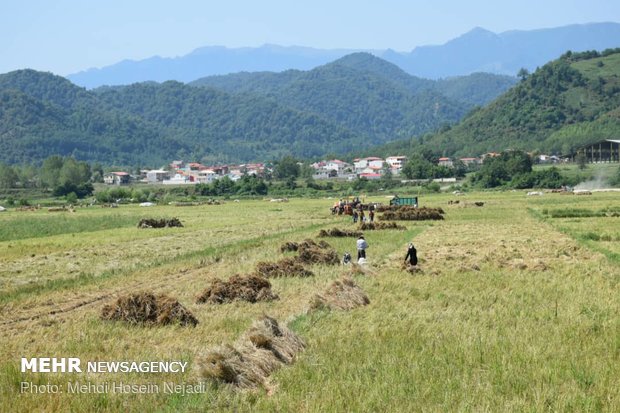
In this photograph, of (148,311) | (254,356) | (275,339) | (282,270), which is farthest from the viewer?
(282,270)

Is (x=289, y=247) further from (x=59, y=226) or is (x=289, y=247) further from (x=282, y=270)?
(x=59, y=226)

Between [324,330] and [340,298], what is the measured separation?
2.92m

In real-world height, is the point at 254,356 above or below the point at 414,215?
above

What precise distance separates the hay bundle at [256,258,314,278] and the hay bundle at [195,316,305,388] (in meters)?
10.5

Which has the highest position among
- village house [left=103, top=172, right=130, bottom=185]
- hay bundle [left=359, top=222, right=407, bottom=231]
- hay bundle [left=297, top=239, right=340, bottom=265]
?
village house [left=103, top=172, right=130, bottom=185]

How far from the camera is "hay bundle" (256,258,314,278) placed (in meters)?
23.9

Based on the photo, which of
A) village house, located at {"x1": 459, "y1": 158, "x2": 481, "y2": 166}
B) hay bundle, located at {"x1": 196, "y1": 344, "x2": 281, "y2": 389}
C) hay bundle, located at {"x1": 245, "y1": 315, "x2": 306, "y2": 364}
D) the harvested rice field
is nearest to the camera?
the harvested rice field

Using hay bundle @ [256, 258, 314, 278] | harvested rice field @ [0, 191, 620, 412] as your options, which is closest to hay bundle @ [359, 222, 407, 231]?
harvested rice field @ [0, 191, 620, 412]

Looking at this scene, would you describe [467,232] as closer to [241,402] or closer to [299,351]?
[299,351]

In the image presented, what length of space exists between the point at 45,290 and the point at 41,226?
35.7m

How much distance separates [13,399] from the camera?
10203mm

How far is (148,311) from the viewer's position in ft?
53.7

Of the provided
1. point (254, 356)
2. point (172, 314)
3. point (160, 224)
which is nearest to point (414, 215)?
point (160, 224)

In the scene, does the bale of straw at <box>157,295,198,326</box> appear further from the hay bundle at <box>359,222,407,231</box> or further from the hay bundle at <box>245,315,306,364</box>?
the hay bundle at <box>359,222,407,231</box>
